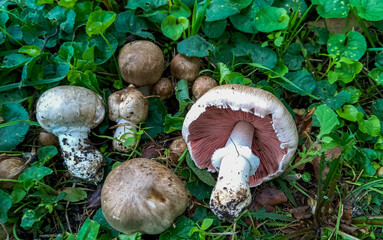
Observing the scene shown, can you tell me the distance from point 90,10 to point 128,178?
66.0 inches

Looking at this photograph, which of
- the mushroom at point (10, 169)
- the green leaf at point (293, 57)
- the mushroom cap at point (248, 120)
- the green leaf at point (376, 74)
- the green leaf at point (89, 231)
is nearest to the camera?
the mushroom cap at point (248, 120)

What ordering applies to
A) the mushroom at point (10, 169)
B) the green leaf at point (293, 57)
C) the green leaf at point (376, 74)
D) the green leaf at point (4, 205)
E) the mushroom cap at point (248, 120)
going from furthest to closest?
the green leaf at point (293, 57) → the green leaf at point (376, 74) → the mushroom at point (10, 169) → the green leaf at point (4, 205) → the mushroom cap at point (248, 120)

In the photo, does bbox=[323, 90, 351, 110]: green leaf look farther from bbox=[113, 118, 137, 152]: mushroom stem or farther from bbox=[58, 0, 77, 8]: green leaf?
bbox=[58, 0, 77, 8]: green leaf

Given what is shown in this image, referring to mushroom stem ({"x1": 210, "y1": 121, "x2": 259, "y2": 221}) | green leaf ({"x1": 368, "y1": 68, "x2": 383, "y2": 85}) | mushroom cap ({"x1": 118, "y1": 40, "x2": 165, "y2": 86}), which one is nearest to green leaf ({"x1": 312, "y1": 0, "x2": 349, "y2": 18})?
green leaf ({"x1": 368, "y1": 68, "x2": 383, "y2": 85})

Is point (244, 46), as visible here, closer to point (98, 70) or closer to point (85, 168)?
point (98, 70)

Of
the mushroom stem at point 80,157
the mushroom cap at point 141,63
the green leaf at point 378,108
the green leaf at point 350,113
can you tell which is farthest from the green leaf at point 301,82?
the mushroom stem at point 80,157

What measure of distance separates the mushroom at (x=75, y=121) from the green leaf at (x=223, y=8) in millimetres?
1207

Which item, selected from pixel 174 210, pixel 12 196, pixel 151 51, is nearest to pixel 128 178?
pixel 174 210

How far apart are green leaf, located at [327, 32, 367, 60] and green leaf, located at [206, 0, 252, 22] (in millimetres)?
827

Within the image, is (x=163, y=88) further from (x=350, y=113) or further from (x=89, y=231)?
(x=350, y=113)

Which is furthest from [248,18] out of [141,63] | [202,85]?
[141,63]

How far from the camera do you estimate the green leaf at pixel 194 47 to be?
279 centimetres

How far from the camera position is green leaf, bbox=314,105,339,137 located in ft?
7.22

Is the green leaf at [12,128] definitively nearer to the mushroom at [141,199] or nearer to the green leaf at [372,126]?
the mushroom at [141,199]
